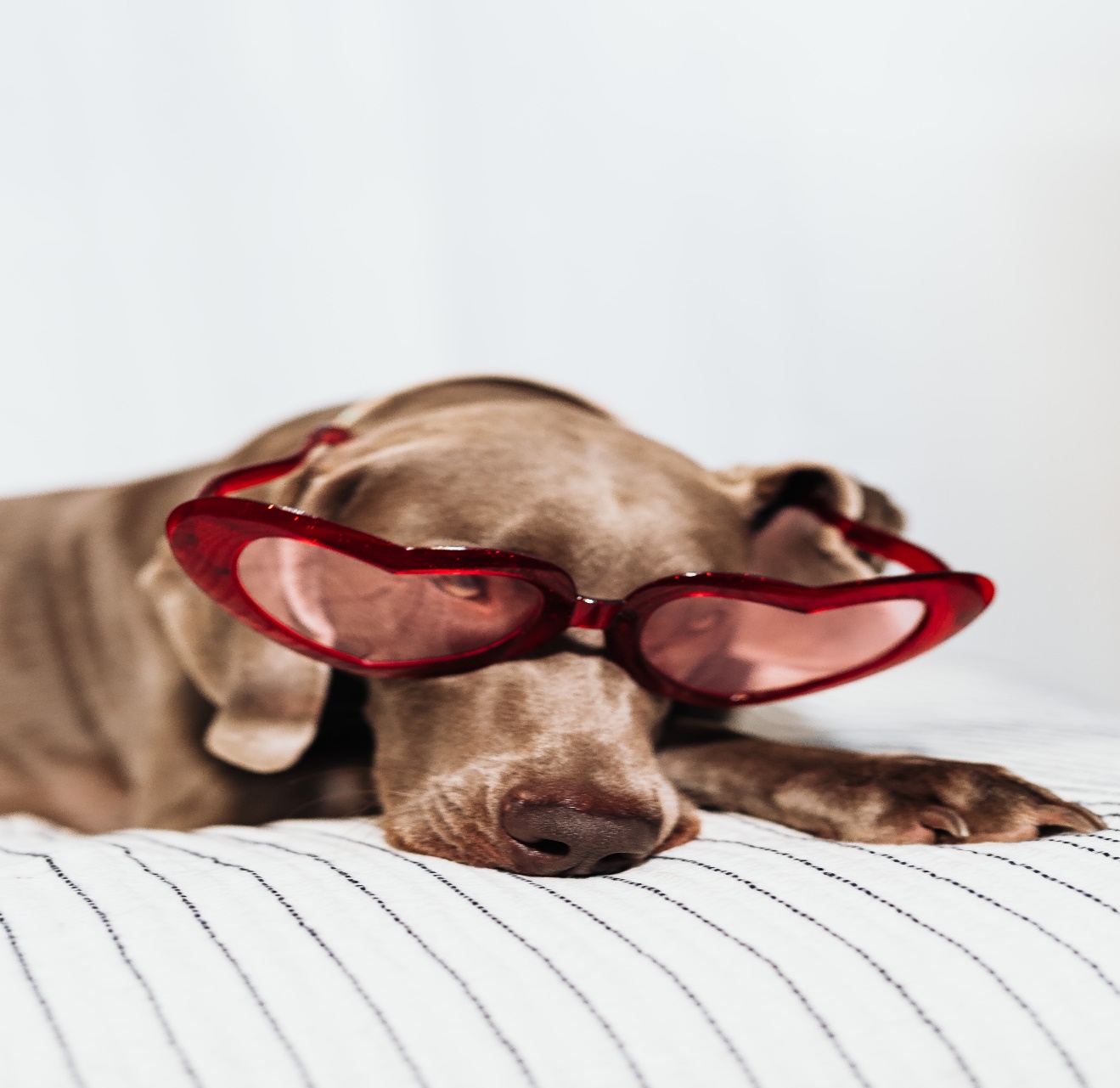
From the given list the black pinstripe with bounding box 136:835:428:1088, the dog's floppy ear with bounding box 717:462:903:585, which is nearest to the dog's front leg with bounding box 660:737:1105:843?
the dog's floppy ear with bounding box 717:462:903:585

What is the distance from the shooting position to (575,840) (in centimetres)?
116

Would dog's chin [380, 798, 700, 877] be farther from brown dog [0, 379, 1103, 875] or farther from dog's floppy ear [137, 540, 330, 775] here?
dog's floppy ear [137, 540, 330, 775]

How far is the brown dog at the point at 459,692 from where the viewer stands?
127cm

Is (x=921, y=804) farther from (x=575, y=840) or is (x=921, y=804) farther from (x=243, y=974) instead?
(x=243, y=974)

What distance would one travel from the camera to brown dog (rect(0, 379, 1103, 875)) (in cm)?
127

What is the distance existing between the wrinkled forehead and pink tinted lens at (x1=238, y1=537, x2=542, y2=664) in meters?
0.15

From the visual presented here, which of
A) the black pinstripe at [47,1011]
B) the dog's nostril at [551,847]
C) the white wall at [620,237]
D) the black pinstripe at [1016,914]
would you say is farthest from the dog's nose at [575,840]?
the white wall at [620,237]

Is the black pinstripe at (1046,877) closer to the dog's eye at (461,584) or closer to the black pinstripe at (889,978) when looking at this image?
the black pinstripe at (889,978)

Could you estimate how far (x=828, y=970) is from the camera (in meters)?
0.87

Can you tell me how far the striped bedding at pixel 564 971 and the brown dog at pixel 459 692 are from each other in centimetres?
13

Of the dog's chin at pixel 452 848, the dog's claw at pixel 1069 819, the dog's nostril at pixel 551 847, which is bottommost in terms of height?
the dog's chin at pixel 452 848

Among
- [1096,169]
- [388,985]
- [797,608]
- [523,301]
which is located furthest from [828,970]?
[523,301]

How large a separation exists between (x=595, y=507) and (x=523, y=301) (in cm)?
243

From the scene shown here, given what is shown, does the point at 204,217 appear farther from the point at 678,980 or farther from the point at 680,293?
the point at 678,980
